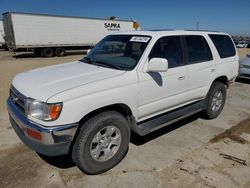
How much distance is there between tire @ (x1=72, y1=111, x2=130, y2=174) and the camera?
2801mm

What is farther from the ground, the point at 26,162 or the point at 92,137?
the point at 92,137

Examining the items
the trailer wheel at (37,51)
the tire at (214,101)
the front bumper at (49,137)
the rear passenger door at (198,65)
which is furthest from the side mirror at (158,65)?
the trailer wheel at (37,51)

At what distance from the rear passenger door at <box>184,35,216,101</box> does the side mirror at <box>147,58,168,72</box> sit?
1.02 metres

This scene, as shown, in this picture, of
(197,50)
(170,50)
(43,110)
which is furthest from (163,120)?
(43,110)

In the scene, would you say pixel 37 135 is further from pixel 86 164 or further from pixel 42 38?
pixel 42 38

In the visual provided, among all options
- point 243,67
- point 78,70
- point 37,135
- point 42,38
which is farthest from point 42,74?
point 42,38

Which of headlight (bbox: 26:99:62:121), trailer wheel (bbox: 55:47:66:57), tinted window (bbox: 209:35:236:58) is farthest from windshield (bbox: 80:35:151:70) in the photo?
trailer wheel (bbox: 55:47:66:57)

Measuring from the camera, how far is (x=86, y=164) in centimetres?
294

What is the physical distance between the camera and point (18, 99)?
300 centimetres

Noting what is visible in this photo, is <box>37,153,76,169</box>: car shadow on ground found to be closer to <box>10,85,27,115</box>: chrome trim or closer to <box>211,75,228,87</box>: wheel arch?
<box>10,85,27,115</box>: chrome trim

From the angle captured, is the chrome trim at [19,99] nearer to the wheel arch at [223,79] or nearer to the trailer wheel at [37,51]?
the wheel arch at [223,79]

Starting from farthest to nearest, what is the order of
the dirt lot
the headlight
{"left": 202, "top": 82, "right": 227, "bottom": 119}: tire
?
{"left": 202, "top": 82, "right": 227, "bottom": 119}: tire, the dirt lot, the headlight

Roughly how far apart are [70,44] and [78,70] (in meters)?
19.5

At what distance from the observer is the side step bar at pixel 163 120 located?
345 centimetres
